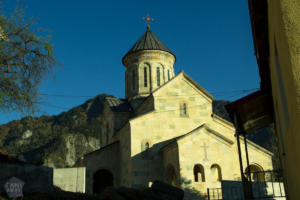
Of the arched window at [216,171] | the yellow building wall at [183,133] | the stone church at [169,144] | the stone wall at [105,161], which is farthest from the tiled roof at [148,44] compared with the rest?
the arched window at [216,171]

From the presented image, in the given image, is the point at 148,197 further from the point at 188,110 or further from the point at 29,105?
the point at 188,110

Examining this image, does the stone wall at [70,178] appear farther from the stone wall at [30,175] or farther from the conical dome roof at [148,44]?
the conical dome roof at [148,44]

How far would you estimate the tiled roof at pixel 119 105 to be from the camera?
73.2 ft

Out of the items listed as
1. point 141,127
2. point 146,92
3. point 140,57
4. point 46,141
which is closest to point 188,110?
point 141,127

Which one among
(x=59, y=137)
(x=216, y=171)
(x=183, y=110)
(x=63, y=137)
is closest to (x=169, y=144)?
(x=216, y=171)

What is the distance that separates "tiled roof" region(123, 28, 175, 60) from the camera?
23.6 meters

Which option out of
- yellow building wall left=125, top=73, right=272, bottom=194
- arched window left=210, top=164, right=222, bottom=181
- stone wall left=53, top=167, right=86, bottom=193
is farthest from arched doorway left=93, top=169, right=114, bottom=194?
arched window left=210, top=164, right=222, bottom=181

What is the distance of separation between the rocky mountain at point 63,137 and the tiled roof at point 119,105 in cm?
3248

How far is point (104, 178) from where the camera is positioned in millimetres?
21016

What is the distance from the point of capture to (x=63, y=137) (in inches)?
2633

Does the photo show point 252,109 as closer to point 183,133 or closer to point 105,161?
point 183,133

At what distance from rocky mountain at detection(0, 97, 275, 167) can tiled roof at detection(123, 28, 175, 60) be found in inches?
1281

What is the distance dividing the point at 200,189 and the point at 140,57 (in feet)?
41.2

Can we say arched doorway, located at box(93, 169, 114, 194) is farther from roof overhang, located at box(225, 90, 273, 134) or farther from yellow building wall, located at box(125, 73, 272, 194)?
roof overhang, located at box(225, 90, 273, 134)
